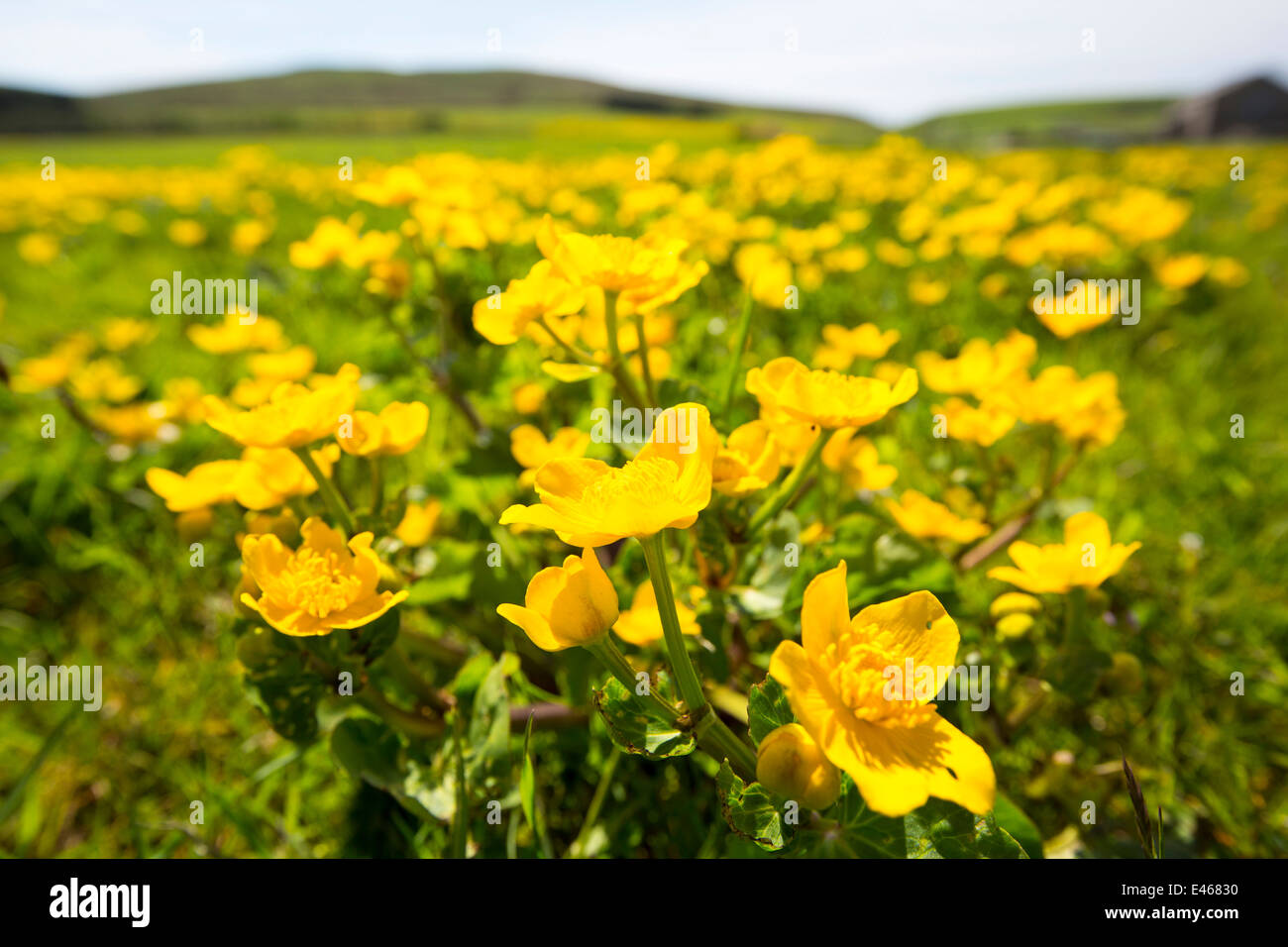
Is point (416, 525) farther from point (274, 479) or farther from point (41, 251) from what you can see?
point (41, 251)

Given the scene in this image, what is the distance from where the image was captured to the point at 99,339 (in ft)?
14.0

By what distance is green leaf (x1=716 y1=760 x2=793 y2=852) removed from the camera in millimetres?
920

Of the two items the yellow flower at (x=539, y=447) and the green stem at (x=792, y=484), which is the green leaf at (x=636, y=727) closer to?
the green stem at (x=792, y=484)

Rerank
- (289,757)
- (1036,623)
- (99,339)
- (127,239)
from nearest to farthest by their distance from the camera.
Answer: (289,757)
(1036,623)
(99,339)
(127,239)

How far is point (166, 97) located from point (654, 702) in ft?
257

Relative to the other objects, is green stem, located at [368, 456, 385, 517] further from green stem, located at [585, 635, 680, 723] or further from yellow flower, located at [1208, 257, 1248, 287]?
yellow flower, located at [1208, 257, 1248, 287]

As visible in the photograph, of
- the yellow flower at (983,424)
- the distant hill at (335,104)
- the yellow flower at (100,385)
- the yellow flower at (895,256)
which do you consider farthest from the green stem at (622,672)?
the distant hill at (335,104)

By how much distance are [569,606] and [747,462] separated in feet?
1.56

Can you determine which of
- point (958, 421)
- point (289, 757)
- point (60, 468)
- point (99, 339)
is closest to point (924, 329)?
point (958, 421)

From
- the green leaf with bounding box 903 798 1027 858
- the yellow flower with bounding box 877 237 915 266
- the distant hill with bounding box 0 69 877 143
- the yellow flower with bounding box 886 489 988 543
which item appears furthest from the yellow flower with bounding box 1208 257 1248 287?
the distant hill with bounding box 0 69 877 143

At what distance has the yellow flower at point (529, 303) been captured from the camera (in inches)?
52.5

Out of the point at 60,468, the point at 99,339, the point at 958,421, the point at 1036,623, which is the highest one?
the point at 99,339

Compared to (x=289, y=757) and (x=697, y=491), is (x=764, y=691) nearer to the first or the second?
(x=697, y=491)

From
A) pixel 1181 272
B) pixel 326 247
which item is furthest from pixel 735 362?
pixel 1181 272
